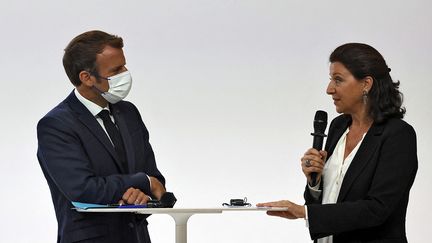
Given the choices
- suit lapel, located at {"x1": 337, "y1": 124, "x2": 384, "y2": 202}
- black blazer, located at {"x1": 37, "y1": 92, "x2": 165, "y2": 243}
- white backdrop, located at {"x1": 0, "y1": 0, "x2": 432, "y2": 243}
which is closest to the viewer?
black blazer, located at {"x1": 37, "y1": 92, "x2": 165, "y2": 243}

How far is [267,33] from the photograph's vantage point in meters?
5.34

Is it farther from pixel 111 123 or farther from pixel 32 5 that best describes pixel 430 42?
pixel 111 123

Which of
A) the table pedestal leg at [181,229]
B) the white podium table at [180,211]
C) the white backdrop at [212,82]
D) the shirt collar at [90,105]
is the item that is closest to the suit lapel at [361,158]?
the white podium table at [180,211]

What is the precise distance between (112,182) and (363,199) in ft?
2.99

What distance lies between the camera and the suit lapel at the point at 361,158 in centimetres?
296

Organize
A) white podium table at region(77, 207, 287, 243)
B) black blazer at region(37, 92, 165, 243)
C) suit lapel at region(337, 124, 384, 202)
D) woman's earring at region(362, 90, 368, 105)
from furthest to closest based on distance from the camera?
woman's earring at region(362, 90, 368, 105) < suit lapel at region(337, 124, 384, 202) < black blazer at region(37, 92, 165, 243) < white podium table at region(77, 207, 287, 243)

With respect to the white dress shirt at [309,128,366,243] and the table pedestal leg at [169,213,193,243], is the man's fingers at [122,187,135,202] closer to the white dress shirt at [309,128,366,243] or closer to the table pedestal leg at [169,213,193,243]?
the table pedestal leg at [169,213,193,243]

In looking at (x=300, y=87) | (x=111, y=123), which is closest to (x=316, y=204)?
(x=111, y=123)

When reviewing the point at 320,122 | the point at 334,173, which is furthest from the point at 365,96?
the point at 334,173

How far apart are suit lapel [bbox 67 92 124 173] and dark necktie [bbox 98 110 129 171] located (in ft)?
0.14

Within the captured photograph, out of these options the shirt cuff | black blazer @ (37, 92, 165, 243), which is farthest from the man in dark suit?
the shirt cuff

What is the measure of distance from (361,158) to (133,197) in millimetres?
849

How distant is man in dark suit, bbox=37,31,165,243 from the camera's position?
9.41 feet

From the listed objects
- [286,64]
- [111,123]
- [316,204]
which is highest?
[286,64]
